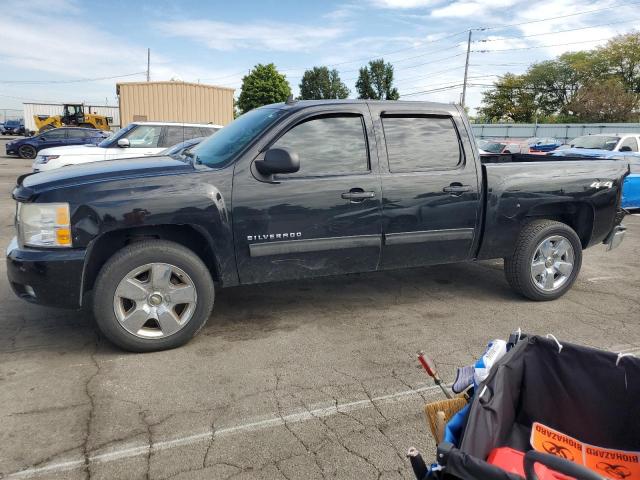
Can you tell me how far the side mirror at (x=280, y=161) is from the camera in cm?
361

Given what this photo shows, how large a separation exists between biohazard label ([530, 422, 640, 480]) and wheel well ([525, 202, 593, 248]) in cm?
328

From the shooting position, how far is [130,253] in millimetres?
3484

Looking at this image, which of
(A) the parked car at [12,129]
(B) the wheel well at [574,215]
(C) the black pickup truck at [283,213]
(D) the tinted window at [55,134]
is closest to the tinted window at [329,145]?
(C) the black pickup truck at [283,213]

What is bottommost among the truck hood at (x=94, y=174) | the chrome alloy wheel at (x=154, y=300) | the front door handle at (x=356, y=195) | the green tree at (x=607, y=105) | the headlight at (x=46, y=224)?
the chrome alloy wheel at (x=154, y=300)

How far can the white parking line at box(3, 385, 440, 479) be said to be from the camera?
241cm

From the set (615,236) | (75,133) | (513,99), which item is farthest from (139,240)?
(513,99)

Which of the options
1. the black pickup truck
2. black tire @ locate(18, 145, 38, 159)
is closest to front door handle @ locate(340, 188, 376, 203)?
the black pickup truck

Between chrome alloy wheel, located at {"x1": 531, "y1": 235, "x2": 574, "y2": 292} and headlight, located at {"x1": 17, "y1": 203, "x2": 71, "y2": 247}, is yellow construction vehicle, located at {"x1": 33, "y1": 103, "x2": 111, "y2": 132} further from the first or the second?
chrome alloy wheel, located at {"x1": 531, "y1": 235, "x2": 574, "y2": 292}

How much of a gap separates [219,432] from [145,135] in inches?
370

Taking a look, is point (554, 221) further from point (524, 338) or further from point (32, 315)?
point (32, 315)

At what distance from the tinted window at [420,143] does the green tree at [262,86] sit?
46.9 metres

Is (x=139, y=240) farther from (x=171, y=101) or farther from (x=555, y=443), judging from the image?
(x=171, y=101)

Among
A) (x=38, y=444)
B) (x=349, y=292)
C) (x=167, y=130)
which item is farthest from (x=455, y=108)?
(x=167, y=130)

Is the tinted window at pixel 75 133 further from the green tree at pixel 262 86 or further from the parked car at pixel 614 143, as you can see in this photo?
the green tree at pixel 262 86
